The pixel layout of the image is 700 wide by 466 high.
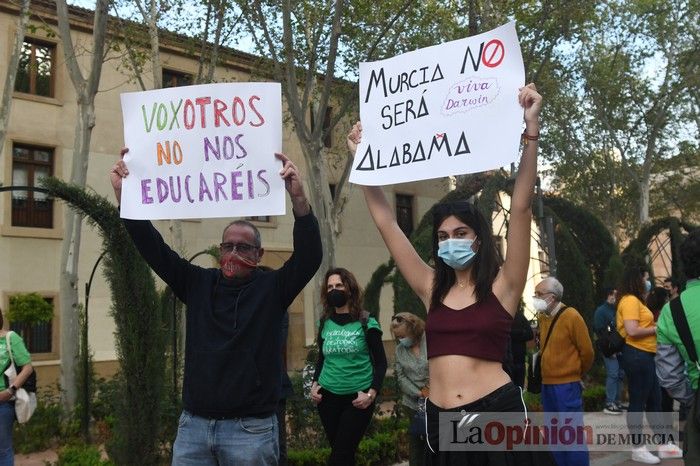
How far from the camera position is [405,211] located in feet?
97.0

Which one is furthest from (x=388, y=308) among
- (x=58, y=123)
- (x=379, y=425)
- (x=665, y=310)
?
(x=665, y=310)

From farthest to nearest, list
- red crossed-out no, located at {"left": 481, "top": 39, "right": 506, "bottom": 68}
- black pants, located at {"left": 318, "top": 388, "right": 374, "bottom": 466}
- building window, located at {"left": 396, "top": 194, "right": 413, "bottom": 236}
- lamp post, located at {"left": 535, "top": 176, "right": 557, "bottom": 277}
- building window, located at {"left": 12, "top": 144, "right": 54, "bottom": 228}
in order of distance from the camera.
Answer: building window, located at {"left": 396, "top": 194, "right": 413, "bottom": 236}
building window, located at {"left": 12, "top": 144, "right": 54, "bottom": 228}
lamp post, located at {"left": 535, "top": 176, "right": 557, "bottom": 277}
black pants, located at {"left": 318, "top": 388, "right": 374, "bottom": 466}
red crossed-out no, located at {"left": 481, "top": 39, "right": 506, "bottom": 68}

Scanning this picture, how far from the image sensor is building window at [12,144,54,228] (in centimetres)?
1806

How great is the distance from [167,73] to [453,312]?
1933cm

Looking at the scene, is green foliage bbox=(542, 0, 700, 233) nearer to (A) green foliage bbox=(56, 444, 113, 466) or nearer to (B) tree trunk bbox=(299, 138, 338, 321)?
(B) tree trunk bbox=(299, 138, 338, 321)

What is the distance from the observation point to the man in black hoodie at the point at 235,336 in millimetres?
3381

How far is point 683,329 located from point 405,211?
2590 cm

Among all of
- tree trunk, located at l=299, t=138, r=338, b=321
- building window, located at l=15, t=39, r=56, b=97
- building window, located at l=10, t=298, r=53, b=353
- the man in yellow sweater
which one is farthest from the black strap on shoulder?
building window, located at l=15, t=39, r=56, b=97

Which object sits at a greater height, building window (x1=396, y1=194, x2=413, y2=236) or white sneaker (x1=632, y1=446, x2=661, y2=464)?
building window (x1=396, y1=194, x2=413, y2=236)

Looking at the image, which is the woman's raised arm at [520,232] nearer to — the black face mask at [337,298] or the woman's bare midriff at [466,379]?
the woman's bare midriff at [466,379]

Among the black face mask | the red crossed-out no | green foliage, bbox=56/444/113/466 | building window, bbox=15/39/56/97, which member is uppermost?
building window, bbox=15/39/56/97

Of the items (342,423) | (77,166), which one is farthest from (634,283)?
(77,166)

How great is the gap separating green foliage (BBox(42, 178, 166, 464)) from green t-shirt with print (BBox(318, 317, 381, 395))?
1.47 metres

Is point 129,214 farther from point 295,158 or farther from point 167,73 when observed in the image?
point 295,158
